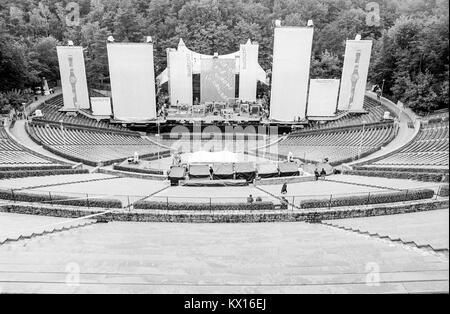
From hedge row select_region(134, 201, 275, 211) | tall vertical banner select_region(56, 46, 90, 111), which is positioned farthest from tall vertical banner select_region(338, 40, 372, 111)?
tall vertical banner select_region(56, 46, 90, 111)

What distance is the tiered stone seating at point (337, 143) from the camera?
25.9m

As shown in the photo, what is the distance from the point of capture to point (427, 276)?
4.30 m

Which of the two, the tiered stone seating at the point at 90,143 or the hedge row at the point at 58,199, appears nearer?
the hedge row at the point at 58,199

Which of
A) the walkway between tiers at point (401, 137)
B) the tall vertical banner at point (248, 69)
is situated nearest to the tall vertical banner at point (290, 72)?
the tall vertical banner at point (248, 69)

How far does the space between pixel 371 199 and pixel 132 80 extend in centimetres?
2809

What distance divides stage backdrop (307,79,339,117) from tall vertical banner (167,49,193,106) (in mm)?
14429

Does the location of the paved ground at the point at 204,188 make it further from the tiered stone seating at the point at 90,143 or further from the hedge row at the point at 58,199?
the tiered stone seating at the point at 90,143

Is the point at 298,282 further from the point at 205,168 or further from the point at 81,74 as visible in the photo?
the point at 81,74

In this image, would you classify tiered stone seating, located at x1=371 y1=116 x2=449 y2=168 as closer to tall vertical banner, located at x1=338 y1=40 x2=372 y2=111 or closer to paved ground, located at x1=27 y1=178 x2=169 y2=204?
tall vertical banner, located at x1=338 y1=40 x2=372 y2=111

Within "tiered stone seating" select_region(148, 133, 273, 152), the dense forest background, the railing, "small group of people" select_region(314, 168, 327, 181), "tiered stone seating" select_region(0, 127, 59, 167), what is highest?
the dense forest background

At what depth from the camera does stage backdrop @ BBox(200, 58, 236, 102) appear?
134ft

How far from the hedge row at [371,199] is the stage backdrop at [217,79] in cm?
3044

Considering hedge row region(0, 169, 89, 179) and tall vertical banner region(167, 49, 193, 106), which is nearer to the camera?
hedge row region(0, 169, 89, 179)
